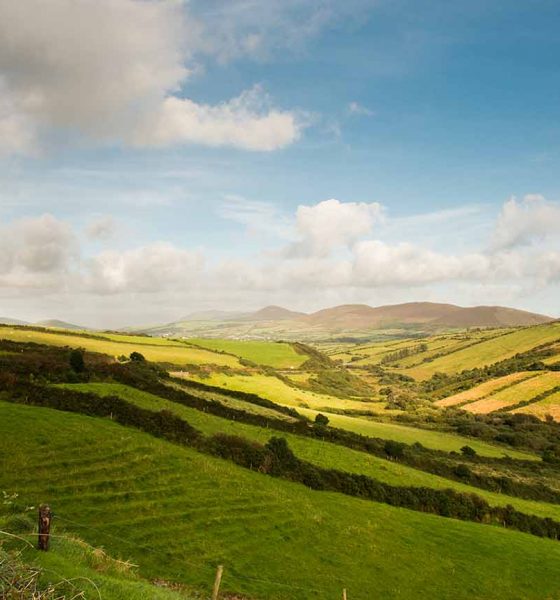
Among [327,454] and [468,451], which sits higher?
[327,454]

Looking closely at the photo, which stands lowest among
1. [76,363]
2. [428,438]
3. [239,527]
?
[428,438]

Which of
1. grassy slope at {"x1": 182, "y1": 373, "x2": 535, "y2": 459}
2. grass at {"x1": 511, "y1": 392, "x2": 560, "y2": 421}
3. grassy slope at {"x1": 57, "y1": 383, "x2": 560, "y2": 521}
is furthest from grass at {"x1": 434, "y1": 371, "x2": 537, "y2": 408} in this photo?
grassy slope at {"x1": 57, "y1": 383, "x2": 560, "y2": 521}

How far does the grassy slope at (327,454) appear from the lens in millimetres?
40406

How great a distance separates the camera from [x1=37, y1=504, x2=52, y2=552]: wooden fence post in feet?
45.1

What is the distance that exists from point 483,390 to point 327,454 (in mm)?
108510

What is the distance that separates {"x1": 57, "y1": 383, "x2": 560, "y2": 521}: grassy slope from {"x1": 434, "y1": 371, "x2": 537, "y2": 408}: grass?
85.4m

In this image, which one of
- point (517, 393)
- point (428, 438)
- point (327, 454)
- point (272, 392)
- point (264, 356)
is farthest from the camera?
point (264, 356)

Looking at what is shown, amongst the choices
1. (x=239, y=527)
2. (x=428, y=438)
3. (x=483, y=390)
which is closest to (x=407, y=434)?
(x=428, y=438)

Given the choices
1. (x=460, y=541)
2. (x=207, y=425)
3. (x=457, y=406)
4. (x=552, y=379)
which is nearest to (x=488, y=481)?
(x=460, y=541)

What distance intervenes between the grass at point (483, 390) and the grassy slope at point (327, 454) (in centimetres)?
8543

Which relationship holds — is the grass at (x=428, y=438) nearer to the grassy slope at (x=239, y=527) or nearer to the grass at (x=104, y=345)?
the grassy slope at (x=239, y=527)

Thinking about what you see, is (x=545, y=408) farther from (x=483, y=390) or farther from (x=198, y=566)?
(x=198, y=566)

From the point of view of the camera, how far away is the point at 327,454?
142ft

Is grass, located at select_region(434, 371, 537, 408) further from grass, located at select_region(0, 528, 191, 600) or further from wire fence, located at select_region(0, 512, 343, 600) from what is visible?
grass, located at select_region(0, 528, 191, 600)
